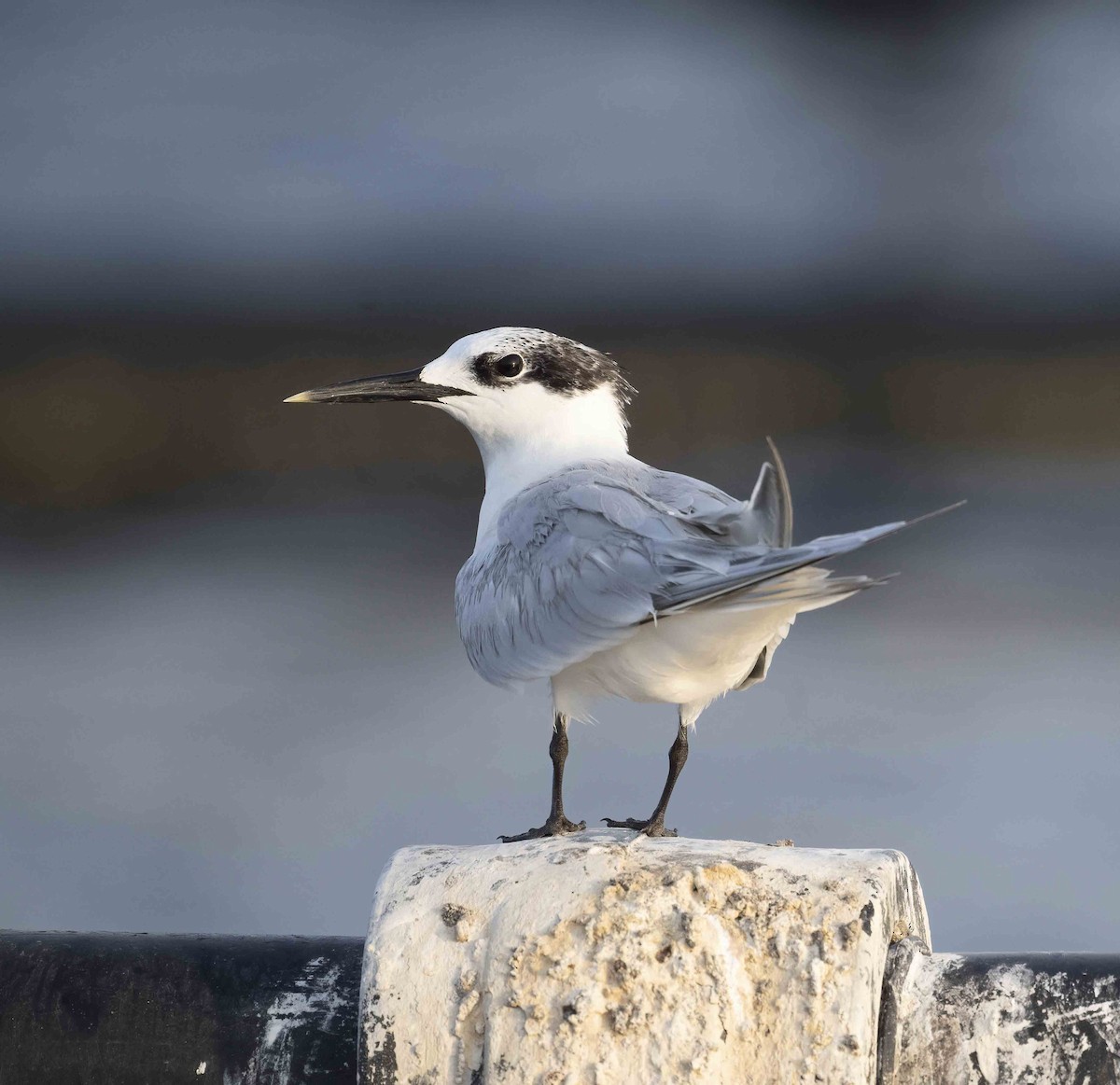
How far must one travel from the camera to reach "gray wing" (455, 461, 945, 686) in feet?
7.39

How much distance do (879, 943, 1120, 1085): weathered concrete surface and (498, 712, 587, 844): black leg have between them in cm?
86

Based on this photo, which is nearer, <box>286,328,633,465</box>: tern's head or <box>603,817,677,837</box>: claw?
<box>603,817,677,837</box>: claw

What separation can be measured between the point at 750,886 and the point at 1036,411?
797 cm

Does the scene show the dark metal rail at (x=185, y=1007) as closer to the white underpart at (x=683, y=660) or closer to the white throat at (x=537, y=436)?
the white underpart at (x=683, y=660)

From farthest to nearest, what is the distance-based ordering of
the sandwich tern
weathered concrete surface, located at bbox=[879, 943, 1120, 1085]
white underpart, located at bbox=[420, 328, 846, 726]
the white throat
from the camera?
1. the white throat
2. white underpart, located at bbox=[420, 328, 846, 726]
3. the sandwich tern
4. weathered concrete surface, located at bbox=[879, 943, 1120, 1085]

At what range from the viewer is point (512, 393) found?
2.95 metres

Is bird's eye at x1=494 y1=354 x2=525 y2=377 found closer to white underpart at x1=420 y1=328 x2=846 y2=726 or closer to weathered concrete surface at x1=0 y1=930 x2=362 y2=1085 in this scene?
white underpart at x1=420 y1=328 x2=846 y2=726

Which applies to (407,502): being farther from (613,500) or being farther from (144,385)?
(613,500)

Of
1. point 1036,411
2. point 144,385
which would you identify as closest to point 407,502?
point 144,385

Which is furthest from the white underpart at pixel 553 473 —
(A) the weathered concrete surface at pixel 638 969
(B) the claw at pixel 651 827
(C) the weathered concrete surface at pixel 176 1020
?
(C) the weathered concrete surface at pixel 176 1020

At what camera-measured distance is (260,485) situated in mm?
9289

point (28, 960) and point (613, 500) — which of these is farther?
point (613, 500)

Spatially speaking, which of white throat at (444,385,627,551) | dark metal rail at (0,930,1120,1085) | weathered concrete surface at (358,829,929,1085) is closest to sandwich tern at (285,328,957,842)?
white throat at (444,385,627,551)

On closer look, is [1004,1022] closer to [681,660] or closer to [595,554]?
[681,660]
